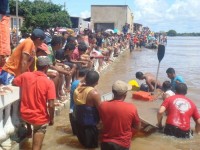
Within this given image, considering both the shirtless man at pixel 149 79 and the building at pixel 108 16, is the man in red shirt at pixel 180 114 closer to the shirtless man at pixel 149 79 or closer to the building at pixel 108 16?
the shirtless man at pixel 149 79

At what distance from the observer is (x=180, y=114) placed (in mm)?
6297

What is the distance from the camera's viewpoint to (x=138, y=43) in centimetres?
4262

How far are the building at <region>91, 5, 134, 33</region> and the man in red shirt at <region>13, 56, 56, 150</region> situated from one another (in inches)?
1886

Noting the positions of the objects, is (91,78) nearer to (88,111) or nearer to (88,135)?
(88,111)

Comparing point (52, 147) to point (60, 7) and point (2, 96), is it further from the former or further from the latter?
point (60, 7)

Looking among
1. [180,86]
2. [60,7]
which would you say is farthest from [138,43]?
[180,86]

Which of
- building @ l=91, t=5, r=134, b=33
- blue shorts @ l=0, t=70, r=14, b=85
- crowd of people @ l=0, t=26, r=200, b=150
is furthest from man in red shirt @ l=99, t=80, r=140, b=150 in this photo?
building @ l=91, t=5, r=134, b=33

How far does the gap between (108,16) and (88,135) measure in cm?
4808

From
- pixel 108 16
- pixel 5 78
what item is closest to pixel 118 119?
pixel 5 78

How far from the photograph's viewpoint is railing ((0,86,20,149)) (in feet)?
14.8

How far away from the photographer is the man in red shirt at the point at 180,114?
20.5 feet

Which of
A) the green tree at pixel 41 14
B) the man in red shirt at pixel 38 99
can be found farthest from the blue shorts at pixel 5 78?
the green tree at pixel 41 14

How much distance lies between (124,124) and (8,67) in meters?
2.06

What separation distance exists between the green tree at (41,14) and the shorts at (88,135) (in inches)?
941
